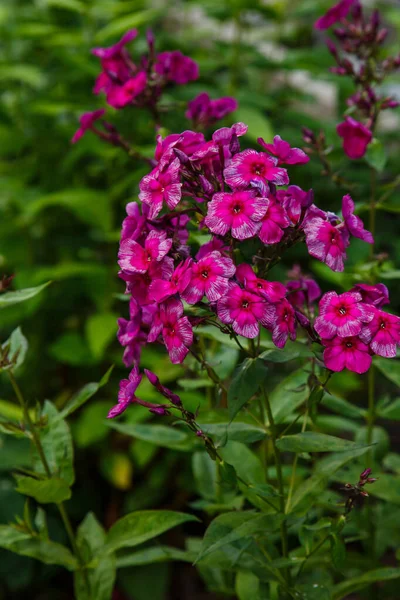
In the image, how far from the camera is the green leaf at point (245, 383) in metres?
1.04

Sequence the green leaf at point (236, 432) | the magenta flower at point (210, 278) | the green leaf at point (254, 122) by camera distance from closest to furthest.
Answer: the magenta flower at point (210, 278)
the green leaf at point (236, 432)
the green leaf at point (254, 122)

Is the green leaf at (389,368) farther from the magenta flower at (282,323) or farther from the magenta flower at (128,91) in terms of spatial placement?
the magenta flower at (128,91)

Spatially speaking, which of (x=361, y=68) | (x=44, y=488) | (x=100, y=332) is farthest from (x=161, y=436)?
(x=361, y=68)

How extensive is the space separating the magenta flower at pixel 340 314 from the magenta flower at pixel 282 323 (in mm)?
37

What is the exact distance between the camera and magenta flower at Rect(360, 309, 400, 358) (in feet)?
3.16

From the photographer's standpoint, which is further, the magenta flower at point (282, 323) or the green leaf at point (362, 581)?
the green leaf at point (362, 581)

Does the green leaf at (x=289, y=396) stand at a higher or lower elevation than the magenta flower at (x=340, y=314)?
lower

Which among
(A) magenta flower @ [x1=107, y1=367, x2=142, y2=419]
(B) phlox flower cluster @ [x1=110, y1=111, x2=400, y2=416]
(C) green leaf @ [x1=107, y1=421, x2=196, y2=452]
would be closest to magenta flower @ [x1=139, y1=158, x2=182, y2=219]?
(B) phlox flower cluster @ [x1=110, y1=111, x2=400, y2=416]

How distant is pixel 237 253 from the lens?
1.07 meters

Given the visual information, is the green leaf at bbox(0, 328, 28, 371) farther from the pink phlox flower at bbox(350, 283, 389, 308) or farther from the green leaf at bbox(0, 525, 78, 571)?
the pink phlox flower at bbox(350, 283, 389, 308)

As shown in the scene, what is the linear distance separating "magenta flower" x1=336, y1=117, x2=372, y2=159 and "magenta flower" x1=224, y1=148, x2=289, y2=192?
45 cm

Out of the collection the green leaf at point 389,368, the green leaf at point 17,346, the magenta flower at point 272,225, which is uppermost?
the magenta flower at point 272,225

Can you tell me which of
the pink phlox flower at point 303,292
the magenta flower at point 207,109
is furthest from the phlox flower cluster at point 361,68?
the pink phlox flower at point 303,292

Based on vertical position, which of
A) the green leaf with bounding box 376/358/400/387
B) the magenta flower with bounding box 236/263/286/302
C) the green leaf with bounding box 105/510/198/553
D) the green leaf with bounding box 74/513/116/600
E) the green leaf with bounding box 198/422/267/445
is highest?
the magenta flower with bounding box 236/263/286/302
